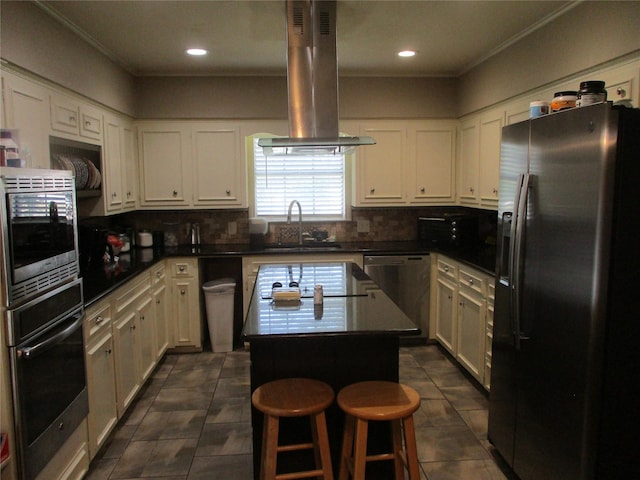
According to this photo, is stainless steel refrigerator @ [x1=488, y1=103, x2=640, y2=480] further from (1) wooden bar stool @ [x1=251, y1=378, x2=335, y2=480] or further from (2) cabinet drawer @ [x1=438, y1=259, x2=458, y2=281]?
(2) cabinet drawer @ [x1=438, y1=259, x2=458, y2=281]

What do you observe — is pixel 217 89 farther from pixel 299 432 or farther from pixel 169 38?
pixel 299 432

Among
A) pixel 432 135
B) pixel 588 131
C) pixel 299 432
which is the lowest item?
pixel 299 432

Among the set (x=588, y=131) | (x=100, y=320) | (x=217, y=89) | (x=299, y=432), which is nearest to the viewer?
(x=588, y=131)

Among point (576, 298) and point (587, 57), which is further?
point (587, 57)

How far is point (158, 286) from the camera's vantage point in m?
4.10

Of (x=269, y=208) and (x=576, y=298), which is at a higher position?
(x=269, y=208)

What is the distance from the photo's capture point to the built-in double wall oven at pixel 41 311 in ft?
5.98

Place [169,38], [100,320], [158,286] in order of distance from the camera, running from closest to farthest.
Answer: [100,320] < [169,38] < [158,286]

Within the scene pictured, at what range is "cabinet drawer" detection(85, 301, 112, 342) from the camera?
2.55 m

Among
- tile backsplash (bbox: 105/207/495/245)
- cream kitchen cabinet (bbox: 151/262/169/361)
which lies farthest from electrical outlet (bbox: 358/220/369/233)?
cream kitchen cabinet (bbox: 151/262/169/361)

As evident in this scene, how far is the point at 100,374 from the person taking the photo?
2.71m

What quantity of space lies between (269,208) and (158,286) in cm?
147

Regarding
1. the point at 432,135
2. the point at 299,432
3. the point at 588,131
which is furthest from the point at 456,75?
the point at 299,432

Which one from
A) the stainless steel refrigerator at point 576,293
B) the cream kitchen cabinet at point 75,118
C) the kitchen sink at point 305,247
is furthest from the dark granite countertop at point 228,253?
the stainless steel refrigerator at point 576,293
